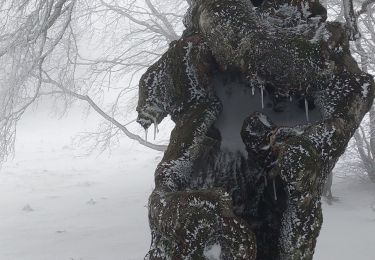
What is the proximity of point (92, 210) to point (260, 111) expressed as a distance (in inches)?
414

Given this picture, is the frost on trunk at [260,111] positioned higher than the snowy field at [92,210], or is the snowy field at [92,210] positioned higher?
the frost on trunk at [260,111]

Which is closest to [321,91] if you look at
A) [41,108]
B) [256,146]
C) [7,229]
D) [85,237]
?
[256,146]

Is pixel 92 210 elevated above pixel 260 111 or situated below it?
below

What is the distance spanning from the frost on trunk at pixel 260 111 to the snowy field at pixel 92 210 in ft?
17.5

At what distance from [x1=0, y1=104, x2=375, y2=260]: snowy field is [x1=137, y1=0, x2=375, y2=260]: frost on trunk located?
210 inches

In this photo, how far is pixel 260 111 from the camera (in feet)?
9.86

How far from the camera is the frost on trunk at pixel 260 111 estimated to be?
2.55 meters

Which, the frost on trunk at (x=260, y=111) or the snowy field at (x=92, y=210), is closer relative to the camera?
the frost on trunk at (x=260, y=111)

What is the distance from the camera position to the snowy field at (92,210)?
8.59 m

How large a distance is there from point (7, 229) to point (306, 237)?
32.3 ft

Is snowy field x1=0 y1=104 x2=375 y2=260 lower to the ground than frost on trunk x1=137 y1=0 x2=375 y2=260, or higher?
lower

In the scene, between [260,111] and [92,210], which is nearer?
[260,111]

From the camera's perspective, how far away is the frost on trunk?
255cm

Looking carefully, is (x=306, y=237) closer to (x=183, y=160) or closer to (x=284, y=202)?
(x=284, y=202)
